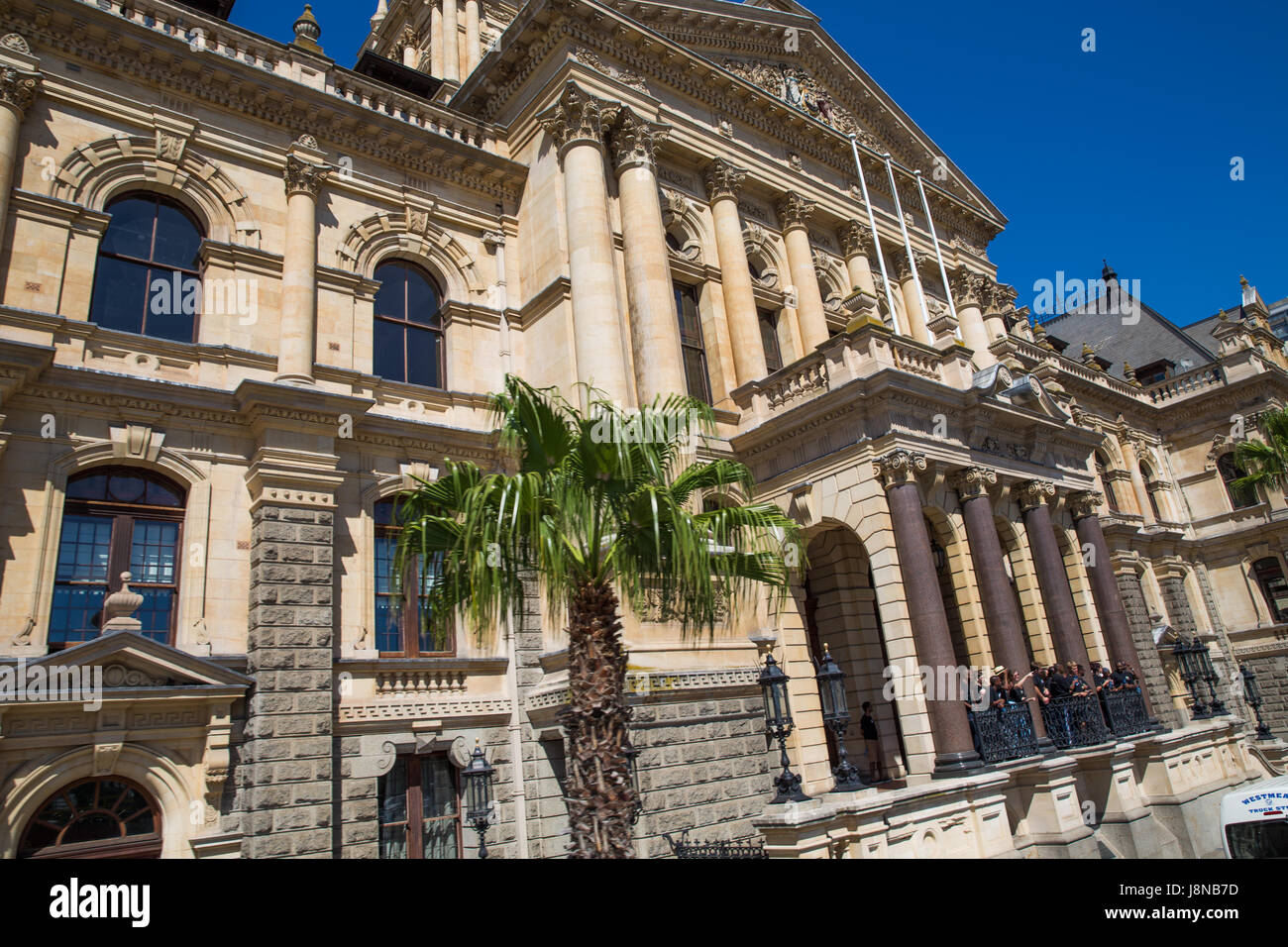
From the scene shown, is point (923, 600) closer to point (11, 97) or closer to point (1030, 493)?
point (1030, 493)

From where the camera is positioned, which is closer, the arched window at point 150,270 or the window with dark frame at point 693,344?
the arched window at point 150,270

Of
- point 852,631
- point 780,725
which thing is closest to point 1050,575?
point 852,631

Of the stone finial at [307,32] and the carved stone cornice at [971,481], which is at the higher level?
the stone finial at [307,32]

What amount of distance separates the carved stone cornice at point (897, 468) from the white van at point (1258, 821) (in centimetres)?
743

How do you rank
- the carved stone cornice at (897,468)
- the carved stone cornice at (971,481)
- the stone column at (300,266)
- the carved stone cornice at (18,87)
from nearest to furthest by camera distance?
the carved stone cornice at (18,87) → the stone column at (300,266) → the carved stone cornice at (897,468) → the carved stone cornice at (971,481)

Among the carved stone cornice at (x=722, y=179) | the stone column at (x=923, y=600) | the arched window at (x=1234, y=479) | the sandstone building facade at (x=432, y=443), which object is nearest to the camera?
the sandstone building facade at (x=432, y=443)

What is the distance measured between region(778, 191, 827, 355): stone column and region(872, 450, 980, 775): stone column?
7.43 meters

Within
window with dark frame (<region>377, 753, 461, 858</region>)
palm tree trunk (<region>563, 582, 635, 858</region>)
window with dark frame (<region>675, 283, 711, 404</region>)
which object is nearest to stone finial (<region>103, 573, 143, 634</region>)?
window with dark frame (<region>377, 753, 461, 858</region>)

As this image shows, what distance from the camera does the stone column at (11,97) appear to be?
13.9 meters

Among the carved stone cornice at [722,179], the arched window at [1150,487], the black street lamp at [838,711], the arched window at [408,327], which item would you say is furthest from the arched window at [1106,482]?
the arched window at [408,327]

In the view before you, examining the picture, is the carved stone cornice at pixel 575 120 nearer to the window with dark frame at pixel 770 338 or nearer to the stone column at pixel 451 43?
the window with dark frame at pixel 770 338

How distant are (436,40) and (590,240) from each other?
13087 millimetres

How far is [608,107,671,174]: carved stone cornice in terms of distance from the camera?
20763mm
